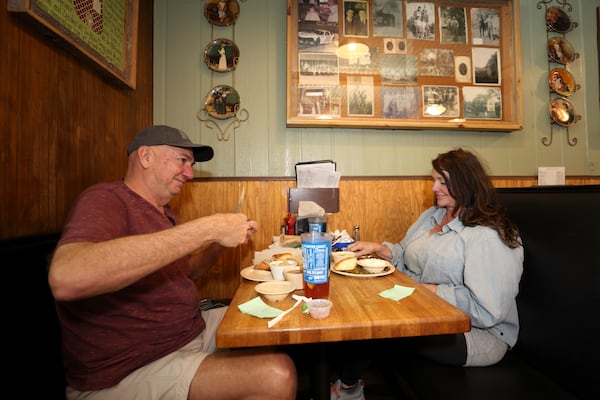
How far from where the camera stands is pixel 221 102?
2232 mm

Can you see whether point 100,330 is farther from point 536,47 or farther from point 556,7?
point 556,7

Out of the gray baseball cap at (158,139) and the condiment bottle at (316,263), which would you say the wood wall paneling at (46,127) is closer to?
the gray baseball cap at (158,139)

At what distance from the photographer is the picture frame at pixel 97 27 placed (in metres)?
1.16

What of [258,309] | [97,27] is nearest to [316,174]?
[258,309]

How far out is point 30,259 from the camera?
100 centimetres

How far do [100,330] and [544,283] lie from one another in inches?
66.5

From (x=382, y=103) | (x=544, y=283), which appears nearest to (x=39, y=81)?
(x=382, y=103)

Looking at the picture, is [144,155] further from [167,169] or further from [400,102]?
[400,102]

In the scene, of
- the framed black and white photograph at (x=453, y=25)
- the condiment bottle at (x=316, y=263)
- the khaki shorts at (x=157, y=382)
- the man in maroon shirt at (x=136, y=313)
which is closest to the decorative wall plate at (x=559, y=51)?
the framed black and white photograph at (x=453, y=25)

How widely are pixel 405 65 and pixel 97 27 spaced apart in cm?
209

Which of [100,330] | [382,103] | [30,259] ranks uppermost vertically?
[382,103]

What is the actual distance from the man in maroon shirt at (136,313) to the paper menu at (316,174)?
1148mm

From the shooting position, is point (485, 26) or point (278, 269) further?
point (485, 26)

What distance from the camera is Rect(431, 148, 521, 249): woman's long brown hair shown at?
1.33 m
